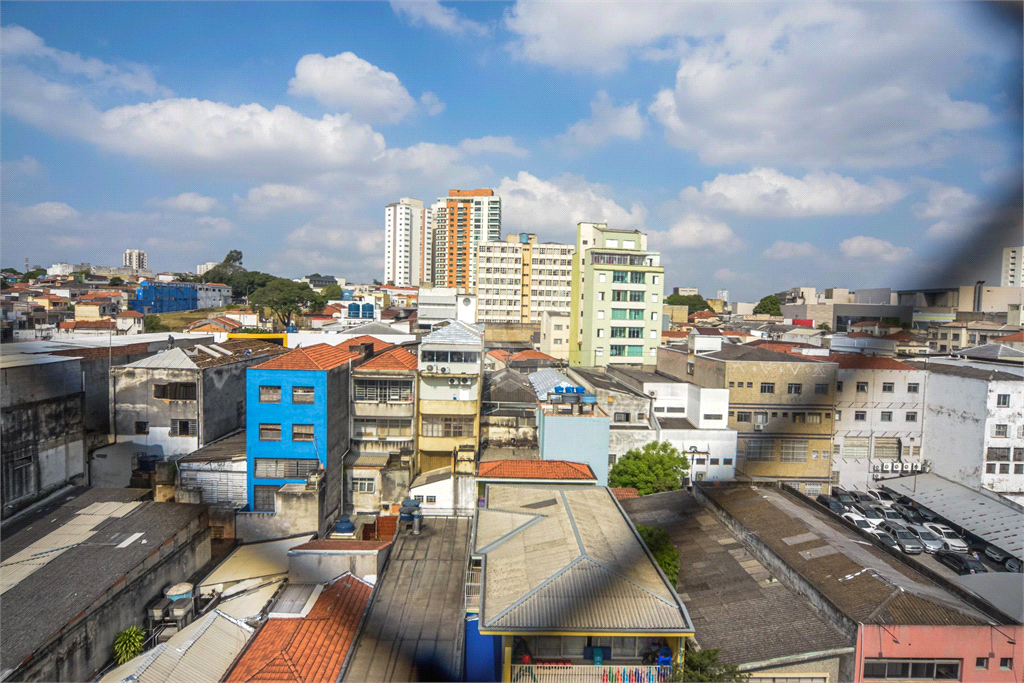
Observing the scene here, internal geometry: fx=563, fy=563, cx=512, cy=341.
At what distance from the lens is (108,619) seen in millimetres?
5027

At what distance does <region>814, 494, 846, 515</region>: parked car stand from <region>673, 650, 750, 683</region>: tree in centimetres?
716

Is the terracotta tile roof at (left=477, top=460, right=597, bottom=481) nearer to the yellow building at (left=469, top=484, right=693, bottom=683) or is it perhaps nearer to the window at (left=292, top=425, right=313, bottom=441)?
the window at (left=292, top=425, right=313, bottom=441)

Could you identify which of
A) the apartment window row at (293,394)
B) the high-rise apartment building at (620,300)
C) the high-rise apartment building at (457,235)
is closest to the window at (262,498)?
the apartment window row at (293,394)

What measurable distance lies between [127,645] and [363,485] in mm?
4084

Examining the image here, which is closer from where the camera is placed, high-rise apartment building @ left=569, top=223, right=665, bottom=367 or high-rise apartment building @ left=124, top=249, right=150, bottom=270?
high-rise apartment building @ left=124, top=249, right=150, bottom=270

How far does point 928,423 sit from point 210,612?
13223mm

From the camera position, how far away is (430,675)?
6.66 feet

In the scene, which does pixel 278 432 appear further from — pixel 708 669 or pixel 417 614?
pixel 708 669

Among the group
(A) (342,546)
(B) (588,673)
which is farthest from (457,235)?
(B) (588,673)

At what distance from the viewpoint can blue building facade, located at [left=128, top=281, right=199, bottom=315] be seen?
20.9 ft

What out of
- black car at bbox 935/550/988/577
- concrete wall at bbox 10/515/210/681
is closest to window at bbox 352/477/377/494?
concrete wall at bbox 10/515/210/681

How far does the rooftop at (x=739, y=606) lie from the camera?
14.8ft

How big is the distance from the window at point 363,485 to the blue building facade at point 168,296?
3.56 meters

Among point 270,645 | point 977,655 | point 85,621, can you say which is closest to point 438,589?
point 270,645
